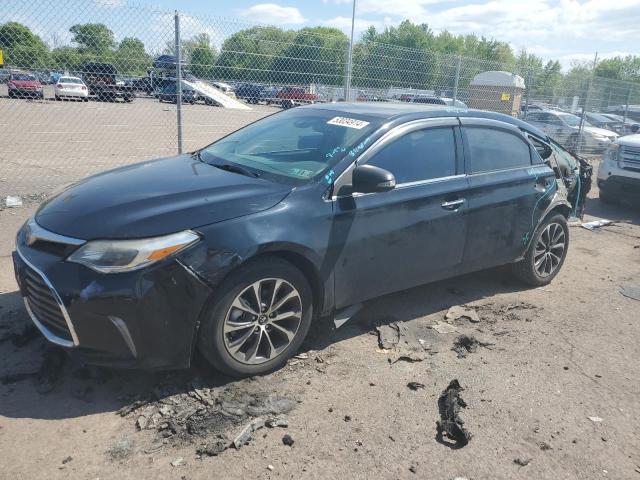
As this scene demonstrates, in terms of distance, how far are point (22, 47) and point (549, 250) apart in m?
7.08

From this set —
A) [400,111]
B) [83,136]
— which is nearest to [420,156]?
[400,111]

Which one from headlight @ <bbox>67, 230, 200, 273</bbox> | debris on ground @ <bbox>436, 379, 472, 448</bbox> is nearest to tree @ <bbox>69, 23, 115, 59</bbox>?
headlight @ <bbox>67, 230, 200, 273</bbox>

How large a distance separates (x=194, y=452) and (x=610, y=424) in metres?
2.43

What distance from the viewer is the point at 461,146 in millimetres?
4480

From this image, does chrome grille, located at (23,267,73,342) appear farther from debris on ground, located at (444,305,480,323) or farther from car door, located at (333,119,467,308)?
debris on ground, located at (444,305,480,323)

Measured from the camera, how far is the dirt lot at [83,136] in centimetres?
959

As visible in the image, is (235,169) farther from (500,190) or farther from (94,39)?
(94,39)

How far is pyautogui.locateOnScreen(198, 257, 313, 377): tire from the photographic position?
312 centimetres

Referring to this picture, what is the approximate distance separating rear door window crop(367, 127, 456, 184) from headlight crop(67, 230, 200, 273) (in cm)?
160

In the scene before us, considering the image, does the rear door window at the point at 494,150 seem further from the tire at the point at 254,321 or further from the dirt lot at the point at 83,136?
the dirt lot at the point at 83,136

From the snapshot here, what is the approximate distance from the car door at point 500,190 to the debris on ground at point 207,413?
2.22 m

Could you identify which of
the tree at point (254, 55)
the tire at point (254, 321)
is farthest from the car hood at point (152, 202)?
the tree at point (254, 55)

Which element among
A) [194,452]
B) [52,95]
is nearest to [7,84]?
[52,95]

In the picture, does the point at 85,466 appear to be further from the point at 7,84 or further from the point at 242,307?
the point at 7,84
